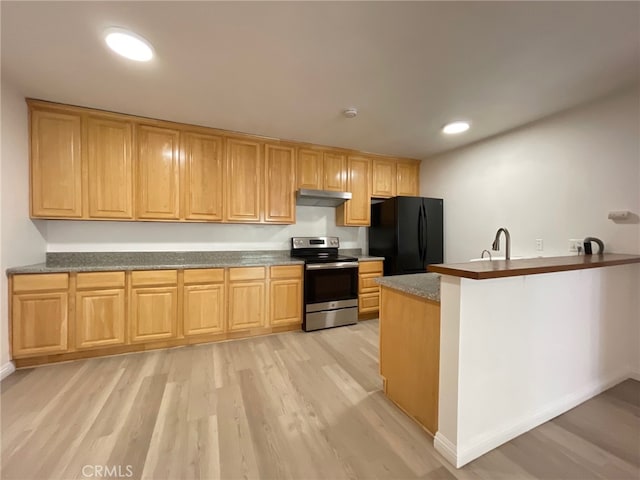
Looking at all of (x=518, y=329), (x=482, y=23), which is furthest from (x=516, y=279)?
(x=482, y=23)

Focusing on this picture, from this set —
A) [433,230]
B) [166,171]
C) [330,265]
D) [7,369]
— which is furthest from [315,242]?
[7,369]

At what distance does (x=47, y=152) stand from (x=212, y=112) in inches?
63.2

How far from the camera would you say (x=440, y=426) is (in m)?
1.46

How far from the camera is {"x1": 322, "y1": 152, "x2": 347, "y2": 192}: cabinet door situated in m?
3.70

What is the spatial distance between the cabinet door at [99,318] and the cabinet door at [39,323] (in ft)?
0.37

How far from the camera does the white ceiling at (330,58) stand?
1.44m

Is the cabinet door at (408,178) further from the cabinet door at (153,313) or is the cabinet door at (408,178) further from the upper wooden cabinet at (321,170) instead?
the cabinet door at (153,313)

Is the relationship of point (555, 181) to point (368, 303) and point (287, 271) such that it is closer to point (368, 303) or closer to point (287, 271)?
point (368, 303)

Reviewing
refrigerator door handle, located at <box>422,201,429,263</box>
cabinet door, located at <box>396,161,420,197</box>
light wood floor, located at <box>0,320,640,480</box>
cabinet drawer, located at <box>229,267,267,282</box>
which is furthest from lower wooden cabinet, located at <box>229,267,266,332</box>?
cabinet door, located at <box>396,161,420,197</box>

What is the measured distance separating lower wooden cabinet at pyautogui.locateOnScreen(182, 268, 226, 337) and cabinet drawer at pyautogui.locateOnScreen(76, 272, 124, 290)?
1.93 ft

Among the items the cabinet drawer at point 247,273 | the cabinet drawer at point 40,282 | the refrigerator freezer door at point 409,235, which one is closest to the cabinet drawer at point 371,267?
the refrigerator freezer door at point 409,235

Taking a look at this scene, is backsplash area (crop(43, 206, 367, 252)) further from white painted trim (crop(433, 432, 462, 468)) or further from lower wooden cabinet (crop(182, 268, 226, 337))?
white painted trim (crop(433, 432, 462, 468))

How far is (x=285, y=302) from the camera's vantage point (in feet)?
10.6

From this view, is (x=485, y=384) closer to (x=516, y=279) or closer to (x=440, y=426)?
(x=440, y=426)
